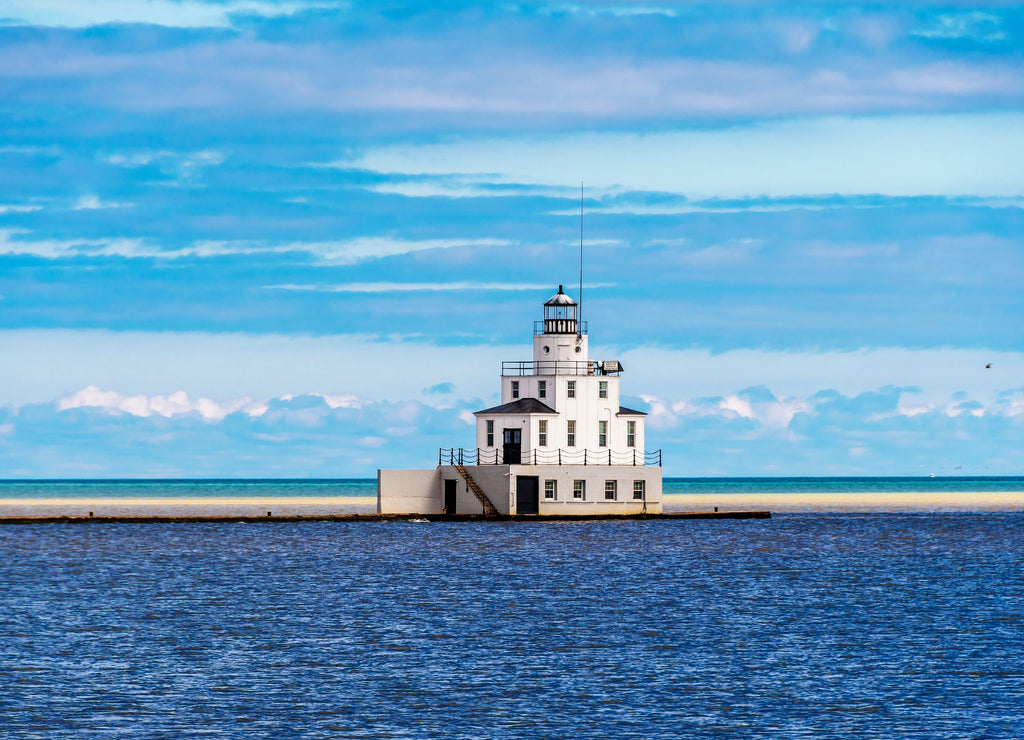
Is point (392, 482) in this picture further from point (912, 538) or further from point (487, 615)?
point (487, 615)

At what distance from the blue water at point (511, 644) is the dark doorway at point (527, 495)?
9.44 meters

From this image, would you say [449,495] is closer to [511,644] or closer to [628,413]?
[628,413]

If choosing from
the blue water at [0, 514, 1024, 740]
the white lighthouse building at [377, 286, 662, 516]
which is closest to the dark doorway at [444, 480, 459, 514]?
the white lighthouse building at [377, 286, 662, 516]

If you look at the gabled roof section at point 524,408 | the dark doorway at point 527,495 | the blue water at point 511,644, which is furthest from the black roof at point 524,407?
the blue water at point 511,644

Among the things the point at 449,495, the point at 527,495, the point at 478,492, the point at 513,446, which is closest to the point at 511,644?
the point at 527,495

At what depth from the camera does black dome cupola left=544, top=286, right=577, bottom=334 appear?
91000 millimetres

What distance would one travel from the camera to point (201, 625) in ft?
146

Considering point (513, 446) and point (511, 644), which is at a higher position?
point (513, 446)

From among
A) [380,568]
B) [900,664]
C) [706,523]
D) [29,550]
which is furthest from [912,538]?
[900,664]

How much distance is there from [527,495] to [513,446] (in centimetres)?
310

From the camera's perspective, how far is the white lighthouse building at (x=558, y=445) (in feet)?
288

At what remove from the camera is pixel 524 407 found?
88.8 meters

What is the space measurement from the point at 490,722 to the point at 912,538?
72698 mm

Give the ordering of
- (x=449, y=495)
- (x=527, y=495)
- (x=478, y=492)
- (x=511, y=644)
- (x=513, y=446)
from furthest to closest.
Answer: (x=449, y=495), (x=478, y=492), (x=513, y=446), (x=527, y=495), (x=511, y=644)
